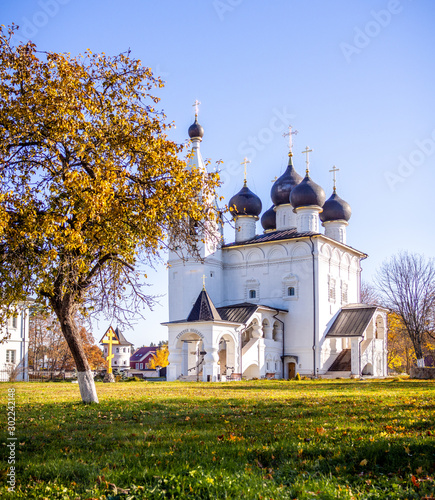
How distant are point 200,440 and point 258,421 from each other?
1.91 meters

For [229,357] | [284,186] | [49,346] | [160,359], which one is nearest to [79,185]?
[229,357]

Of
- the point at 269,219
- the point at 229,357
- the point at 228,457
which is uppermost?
the point at 269,219

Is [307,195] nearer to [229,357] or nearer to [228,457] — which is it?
[229,357]

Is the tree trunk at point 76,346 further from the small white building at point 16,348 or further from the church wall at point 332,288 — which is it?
the church wall at point 332,288

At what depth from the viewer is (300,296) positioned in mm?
35406

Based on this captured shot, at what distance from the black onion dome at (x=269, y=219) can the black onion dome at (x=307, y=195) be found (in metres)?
5.49

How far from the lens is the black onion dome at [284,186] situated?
40.4 m

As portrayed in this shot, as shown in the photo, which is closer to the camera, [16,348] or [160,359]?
[16,348]

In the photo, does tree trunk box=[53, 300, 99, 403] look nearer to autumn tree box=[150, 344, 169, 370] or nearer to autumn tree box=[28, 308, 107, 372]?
autumn tree box=[28, 308, 107, 372]

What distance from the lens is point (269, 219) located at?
42594mm

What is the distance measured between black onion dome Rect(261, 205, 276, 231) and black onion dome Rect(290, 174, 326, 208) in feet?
18.0

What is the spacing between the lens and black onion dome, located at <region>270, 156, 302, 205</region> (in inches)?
1592

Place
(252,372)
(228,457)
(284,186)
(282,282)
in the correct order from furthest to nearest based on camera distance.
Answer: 1. (284,186)
2. (282,282)
3. (252,372)
4. (228,457)

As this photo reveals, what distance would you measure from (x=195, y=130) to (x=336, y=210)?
39.0 feet
